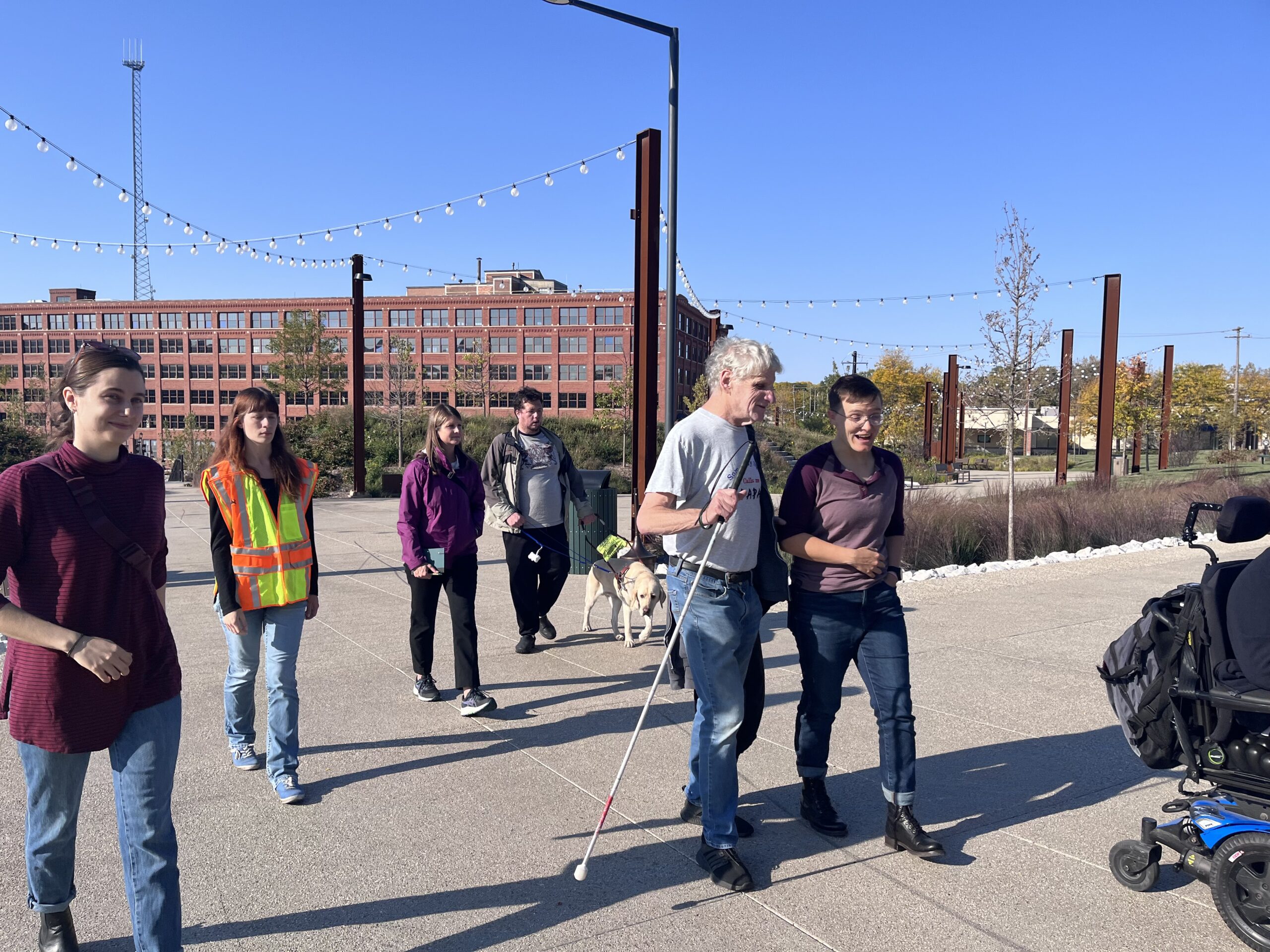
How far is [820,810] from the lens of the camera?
389cm

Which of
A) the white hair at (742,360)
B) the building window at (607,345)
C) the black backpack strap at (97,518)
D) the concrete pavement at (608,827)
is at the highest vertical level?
the building window at (607,345)

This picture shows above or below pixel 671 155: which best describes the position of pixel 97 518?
below

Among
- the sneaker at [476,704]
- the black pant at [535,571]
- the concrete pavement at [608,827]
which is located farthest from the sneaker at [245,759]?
the black pant at [535,571]

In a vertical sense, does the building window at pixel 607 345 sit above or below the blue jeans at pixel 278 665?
above

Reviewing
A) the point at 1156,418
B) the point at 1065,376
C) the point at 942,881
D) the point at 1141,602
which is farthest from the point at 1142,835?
the point at 1156,418

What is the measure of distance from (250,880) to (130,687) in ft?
3.93

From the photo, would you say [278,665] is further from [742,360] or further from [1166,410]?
Answer: [1166,410]

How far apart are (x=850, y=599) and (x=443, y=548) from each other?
2702mm

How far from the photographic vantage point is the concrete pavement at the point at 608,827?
10.3 ft

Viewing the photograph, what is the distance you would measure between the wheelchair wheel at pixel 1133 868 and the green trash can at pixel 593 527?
6651 millimetres

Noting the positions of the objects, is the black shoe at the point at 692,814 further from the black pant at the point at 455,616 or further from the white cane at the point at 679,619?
the black pant at the point at 455,616

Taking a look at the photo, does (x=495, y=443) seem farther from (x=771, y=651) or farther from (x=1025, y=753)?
(x=1025, y=753)

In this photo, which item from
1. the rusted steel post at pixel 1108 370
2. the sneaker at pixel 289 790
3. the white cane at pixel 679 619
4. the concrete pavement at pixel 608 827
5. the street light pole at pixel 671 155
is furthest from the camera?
the rusted steel post at pixel 1108 370

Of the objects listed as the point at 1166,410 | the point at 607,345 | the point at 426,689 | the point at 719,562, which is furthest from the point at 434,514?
the point at 607,345
